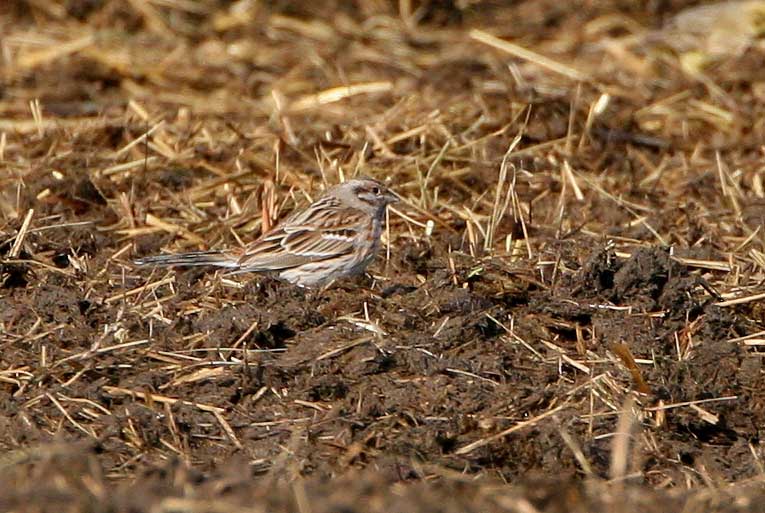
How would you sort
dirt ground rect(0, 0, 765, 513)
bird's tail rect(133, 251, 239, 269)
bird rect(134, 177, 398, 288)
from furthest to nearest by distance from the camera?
bird rect(134, 177, 398, 288)
bird's tail rect(133, 251, 239, 269)
dirt ground rect(0, 0, 765, 513)

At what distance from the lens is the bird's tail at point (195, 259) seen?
7.29 meters

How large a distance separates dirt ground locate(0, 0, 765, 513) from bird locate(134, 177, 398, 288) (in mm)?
132

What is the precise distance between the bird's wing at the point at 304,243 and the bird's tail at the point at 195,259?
0.24 feet

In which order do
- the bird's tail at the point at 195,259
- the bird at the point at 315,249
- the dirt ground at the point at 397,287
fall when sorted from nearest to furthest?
1. the dirt ground at the point at 397,287
2. the bird's tail at the point at 195,259
3. the bird at the point at 315,249

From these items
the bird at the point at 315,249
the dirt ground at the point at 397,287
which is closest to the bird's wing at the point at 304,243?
the bird at the point at 315,249

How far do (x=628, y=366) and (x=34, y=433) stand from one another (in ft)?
8.40

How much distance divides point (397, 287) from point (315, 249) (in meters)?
0.53

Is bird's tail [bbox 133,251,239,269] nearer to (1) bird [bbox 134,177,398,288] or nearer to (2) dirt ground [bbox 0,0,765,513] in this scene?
(1) bird [bbox 134,177,398,288]

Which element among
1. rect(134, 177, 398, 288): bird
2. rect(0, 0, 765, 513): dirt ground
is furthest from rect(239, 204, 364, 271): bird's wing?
rect(0, 0, 765, 513): dirt ground

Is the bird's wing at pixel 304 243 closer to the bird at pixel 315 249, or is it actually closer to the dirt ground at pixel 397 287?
the bird at pixel 315 249

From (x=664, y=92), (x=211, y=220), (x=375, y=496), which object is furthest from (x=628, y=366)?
(x=664, y=92)

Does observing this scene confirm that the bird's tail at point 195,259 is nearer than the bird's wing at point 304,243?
Yes

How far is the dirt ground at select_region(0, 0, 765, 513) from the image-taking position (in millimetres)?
5730

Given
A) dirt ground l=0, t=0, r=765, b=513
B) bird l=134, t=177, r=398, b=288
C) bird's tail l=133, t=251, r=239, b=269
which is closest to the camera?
dirt ground l=0, t=0, r=765, b=513
